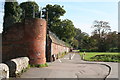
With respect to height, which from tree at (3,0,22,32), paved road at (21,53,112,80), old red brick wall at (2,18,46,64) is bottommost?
paved road at (21,53,112,80)

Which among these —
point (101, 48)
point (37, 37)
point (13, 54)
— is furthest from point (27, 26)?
point (101, 48)

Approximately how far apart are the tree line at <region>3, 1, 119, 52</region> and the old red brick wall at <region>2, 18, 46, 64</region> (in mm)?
16092

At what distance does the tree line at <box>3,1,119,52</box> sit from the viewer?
48.8 metres

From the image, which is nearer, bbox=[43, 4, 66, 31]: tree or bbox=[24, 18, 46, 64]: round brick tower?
bbox=[24, 18, 46, 64]: round brick tower

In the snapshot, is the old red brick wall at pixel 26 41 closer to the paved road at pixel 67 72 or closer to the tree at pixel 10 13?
the paved road at pixel 67 72

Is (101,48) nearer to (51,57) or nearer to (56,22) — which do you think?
(56,22)

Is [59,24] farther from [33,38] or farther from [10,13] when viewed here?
[33,38]

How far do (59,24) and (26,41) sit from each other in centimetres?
4775

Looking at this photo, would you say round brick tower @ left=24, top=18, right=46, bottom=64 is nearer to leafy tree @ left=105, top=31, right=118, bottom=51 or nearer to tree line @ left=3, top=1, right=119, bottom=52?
tree line @ left=3, top=1, right=119, bottom=52

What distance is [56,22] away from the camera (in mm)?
70938

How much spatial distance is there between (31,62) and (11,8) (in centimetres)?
3188

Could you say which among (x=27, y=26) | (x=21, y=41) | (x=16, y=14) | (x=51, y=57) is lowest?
(x=51, y=57)

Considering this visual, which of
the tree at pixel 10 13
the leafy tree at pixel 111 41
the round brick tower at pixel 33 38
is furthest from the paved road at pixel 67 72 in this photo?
the leafy tree at pixel 111 41

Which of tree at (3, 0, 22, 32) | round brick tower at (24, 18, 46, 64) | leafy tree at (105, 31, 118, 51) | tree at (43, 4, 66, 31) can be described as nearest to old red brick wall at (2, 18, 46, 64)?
round brick tower at (24, 18, 46, 64)
